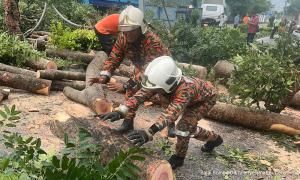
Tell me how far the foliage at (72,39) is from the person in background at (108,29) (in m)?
1.58

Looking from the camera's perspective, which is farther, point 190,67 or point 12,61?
point 190,67

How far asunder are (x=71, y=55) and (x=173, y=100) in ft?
17.9

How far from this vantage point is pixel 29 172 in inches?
121

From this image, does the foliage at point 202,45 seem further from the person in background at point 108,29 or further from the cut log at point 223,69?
the person in background at point 108,29

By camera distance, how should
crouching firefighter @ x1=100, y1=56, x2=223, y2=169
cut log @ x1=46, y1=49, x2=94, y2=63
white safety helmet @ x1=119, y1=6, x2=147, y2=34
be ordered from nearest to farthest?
crouching firefighter @ x1=100, y1=56, x2=223, y2=169 → white safety helmet @ x1=119, y1=6, x2=147, y2=34 → cut log @ x1=46, y1=49, x2=94, y2=63

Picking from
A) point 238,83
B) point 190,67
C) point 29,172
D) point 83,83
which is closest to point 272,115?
point 238,83

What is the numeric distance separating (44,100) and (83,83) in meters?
0.97

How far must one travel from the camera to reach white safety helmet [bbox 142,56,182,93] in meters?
4.22

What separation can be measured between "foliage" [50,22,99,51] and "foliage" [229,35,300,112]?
4.11m

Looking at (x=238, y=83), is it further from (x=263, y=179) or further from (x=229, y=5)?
(x=229, y=5)

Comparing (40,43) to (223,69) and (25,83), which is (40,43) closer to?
(25,83)

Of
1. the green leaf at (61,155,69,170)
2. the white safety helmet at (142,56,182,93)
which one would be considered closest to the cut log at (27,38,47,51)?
the white safety helmet at (142,56,182,93)

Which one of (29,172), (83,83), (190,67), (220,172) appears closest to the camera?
(29,172)

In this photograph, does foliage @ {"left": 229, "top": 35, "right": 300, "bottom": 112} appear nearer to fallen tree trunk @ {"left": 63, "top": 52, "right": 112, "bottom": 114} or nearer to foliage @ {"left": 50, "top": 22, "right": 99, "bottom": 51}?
fallen tree trunk @ {"left": 63, "top": 52, "right": 112, "bottom": 114}
